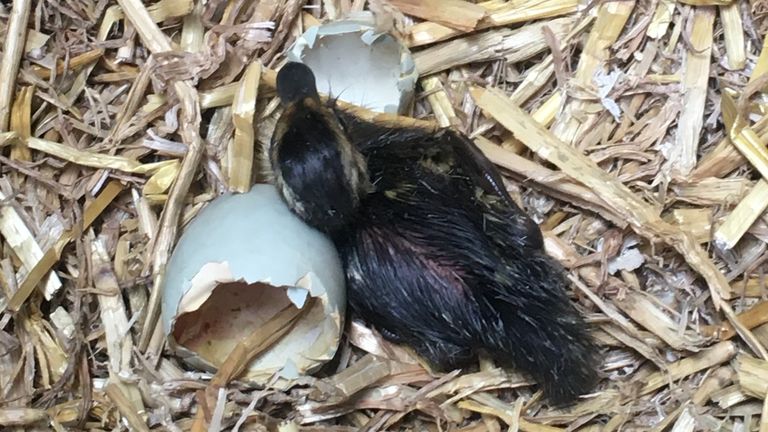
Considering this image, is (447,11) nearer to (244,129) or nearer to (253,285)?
(244,129)

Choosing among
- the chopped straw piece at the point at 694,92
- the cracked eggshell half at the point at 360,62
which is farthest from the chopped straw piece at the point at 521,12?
the chopped straw piece at the point at 694,92

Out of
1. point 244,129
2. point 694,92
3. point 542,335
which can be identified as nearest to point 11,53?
point 244,129

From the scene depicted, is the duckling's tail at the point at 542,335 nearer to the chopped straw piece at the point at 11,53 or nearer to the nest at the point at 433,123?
the nest at the point at 433,123

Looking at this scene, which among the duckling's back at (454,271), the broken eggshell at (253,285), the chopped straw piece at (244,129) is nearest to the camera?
the broken eggshell at (253,285)

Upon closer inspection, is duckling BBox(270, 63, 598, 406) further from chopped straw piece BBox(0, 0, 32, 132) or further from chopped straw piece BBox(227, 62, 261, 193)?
chopped straw piece BBox(0, 0, 32, 132)

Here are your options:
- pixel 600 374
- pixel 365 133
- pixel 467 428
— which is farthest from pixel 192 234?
pixel 600 374

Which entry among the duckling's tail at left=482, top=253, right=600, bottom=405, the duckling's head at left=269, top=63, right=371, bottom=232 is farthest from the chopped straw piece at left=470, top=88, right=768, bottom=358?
the duckling's head at left=269, top=63, right=371, bottom=232
